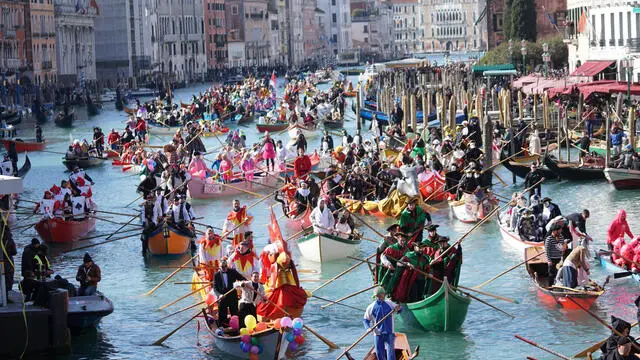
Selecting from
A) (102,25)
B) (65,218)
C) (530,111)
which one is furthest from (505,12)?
(65,218)

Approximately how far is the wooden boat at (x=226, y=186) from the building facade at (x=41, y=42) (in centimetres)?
5061

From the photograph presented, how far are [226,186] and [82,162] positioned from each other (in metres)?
9.34

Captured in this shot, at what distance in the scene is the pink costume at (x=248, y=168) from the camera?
32.9 metres

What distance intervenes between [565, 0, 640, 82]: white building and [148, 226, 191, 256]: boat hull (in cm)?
2141

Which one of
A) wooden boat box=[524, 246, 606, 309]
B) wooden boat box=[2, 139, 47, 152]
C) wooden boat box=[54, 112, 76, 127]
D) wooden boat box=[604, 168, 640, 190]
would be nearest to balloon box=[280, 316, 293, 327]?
wooden boat box=[524, 246, 606, 309]

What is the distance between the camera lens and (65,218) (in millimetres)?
26141

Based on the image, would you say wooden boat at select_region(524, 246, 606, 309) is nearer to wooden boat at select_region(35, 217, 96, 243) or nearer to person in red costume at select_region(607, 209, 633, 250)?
person in red costume at select_region(607, 209, 633, 250)

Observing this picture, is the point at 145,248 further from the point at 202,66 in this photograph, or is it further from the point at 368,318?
the point at 202,66

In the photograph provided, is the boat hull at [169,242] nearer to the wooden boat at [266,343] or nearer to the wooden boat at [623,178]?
the wooden boat at [266,343]

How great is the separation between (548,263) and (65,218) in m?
10.7

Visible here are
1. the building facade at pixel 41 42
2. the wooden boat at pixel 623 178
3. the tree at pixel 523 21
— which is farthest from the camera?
the building facade at pixel 41 42

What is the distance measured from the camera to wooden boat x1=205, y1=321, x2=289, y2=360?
1578 centimetres

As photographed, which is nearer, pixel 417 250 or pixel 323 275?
pixel 417 250

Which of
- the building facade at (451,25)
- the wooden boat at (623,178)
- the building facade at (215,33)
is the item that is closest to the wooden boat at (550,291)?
the wooden boat at (623,178)
